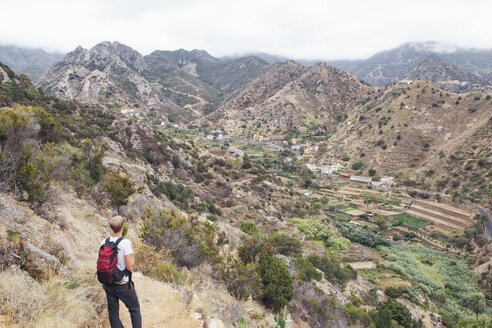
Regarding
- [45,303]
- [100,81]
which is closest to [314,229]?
[45,303]

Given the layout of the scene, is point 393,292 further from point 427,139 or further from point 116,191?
point 427,139

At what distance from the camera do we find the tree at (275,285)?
9.18 metres

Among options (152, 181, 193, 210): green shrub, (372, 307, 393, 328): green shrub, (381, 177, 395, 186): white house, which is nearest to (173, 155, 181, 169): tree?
(152, 181, 193, 210): green shrub

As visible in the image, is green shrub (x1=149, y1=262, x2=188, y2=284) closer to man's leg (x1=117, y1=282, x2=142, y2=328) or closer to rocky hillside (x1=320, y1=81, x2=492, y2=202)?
man's leg (x1=117, y1=282, x2=142, y2=328)

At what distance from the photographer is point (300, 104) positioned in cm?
13125

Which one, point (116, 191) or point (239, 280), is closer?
point (239, 280)

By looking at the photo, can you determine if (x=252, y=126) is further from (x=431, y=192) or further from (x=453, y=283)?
(x=453, y=283)

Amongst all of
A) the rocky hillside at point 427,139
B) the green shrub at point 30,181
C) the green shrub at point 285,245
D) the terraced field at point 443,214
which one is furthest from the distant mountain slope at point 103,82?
the terraced field at point 443,214

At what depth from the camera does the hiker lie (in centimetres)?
336

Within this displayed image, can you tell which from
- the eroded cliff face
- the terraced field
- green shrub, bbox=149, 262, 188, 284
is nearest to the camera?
green shrub, bbox=149, 262, 188, 284

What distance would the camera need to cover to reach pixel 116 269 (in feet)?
11.2

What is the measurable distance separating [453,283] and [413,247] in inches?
371

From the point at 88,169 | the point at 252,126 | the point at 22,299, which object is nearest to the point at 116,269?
the point at 22,299

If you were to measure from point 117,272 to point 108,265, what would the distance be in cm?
18
